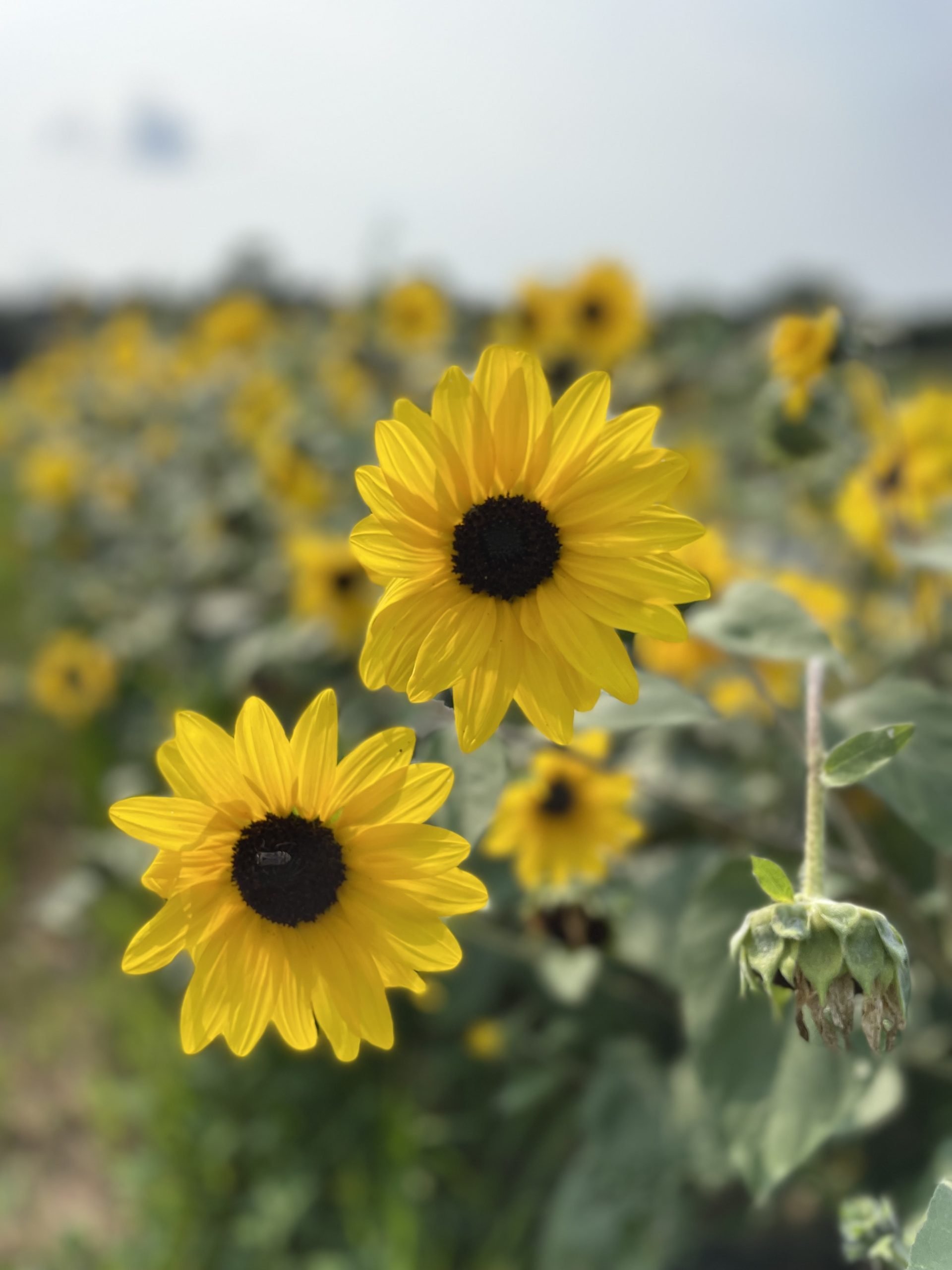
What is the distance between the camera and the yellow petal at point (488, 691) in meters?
0.91

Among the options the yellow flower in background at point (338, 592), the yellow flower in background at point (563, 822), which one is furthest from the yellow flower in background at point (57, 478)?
the yellow flower in background at point (563, 822)

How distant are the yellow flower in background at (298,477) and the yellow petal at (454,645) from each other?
2.51 metres

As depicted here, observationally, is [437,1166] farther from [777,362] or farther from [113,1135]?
[777,362]

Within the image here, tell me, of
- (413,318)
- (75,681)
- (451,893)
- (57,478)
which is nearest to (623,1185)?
(451,893)

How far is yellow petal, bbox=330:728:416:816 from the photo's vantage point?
895 millimetres

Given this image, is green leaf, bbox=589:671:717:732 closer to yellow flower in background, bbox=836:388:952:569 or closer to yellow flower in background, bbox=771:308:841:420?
yellow flower in background, bbox=771:308:841:420

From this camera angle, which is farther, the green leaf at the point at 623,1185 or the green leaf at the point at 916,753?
the green leaf at the point at 623,1185

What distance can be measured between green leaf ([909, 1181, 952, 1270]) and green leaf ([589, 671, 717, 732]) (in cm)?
47

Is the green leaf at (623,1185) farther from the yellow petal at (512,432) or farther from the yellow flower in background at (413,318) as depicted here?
the yellow flower in background at (413,318)

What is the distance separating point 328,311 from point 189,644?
19.4ft

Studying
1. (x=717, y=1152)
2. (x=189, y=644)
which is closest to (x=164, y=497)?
(x=189, y=644)

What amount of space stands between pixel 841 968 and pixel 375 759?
0.41 metres

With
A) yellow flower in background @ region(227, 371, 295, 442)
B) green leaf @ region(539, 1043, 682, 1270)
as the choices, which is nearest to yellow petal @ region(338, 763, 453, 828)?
green leaf @ region(539, 1043, 682, 1270)

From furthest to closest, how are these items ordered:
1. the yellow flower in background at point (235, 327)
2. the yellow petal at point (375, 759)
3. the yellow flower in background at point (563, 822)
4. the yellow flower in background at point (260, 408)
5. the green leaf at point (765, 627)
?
the yellow flower in background at point (235, 327)
the yellow flower in background at point (260, 408)
the yellow flower in background at point (563, 822)
the green leaf at point (765, 627)
the yellow petal at point (375, 759)
